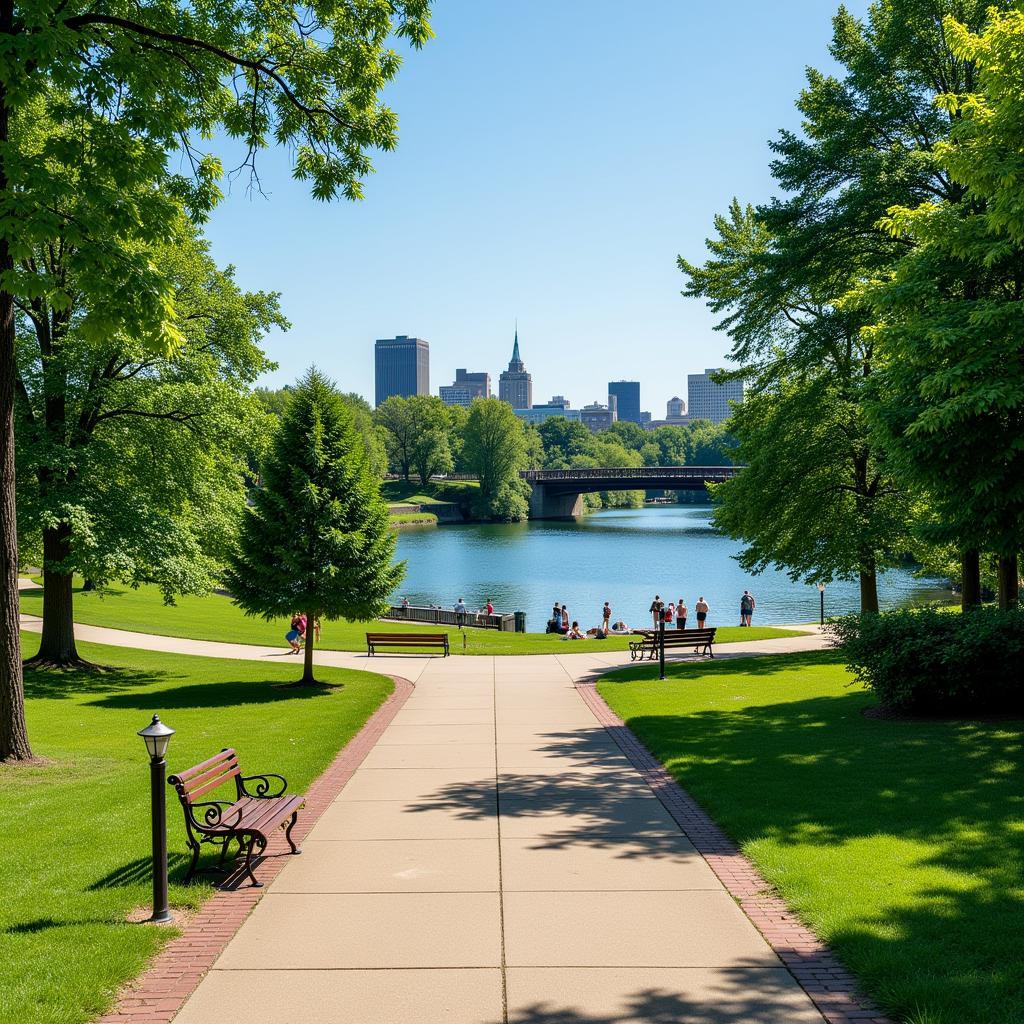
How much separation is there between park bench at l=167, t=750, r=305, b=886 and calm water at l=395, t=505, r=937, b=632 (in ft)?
76.9

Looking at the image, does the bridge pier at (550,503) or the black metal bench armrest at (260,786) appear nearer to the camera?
the black metal bench armrest at (260,786)

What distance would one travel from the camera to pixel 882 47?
70.8 feet

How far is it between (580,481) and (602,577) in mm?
55692

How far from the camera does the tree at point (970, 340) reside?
38.7ft

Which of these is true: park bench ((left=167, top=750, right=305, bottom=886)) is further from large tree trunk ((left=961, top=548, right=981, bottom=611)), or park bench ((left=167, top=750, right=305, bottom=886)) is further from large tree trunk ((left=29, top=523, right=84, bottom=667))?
large tree trunk ((left=961, top=548, right=981, bottom=611))

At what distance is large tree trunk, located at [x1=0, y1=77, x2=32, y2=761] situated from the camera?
11.8 metres

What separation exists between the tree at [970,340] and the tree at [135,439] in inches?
581

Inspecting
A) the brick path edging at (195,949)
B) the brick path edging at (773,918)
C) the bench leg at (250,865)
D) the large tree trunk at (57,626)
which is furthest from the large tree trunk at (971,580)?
the large tree trunk at (57,626)

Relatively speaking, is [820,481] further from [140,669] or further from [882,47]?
[140,669]

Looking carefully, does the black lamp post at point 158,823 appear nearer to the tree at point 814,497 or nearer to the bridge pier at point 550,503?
the tree at point 814,497

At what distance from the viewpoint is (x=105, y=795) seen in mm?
10898

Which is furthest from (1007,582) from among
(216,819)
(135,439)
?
(135,439)

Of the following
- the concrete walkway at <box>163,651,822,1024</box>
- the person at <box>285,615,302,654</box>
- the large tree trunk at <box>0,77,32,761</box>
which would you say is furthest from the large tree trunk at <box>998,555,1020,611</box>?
the person at <box>285,615,302,654</box>

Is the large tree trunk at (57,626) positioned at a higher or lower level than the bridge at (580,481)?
lower
